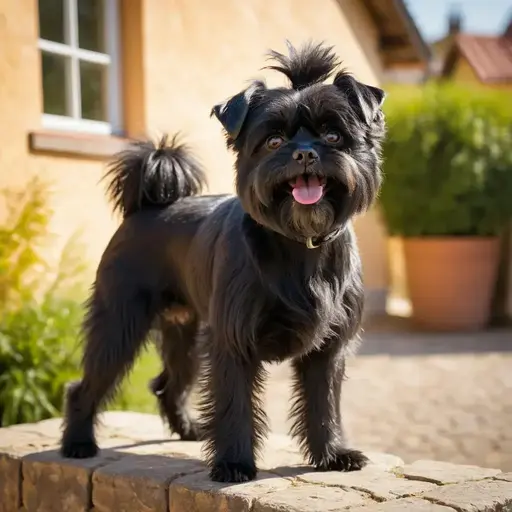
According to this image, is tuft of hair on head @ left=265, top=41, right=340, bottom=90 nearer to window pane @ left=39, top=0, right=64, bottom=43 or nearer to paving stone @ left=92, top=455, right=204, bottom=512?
paving stone @ left=92, top=455, right=204, bottom=512

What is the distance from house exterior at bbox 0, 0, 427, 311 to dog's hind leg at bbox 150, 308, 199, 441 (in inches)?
78.3

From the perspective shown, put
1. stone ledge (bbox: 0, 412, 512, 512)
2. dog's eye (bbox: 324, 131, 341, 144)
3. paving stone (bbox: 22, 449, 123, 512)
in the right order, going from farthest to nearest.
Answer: paving stone (bbox: 22, 449, 123, 512), stone ledge (bbox: 0, 412, 512, 512), dog's eye (bbox: 324, 131, 341, 144)

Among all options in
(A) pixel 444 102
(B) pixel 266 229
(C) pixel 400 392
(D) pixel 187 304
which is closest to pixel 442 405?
(C) pixel 400 392

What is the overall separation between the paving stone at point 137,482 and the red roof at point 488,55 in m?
17.7

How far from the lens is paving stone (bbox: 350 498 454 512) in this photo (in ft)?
10.1

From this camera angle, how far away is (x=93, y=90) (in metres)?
7.12

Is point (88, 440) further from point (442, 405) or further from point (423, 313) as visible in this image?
point (423, 313)

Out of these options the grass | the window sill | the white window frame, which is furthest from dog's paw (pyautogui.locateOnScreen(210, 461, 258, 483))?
the white window frame

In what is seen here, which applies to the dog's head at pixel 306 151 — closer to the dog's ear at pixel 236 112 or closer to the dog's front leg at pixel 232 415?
the dog's ear at pixel 236 112

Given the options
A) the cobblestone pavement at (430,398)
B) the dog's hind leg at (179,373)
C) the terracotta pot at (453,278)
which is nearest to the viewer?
the dog's hind leg at (179,373)

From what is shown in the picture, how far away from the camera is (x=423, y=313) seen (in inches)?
410

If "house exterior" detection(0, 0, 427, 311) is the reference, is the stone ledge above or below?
below

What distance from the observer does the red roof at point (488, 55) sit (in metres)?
20.4

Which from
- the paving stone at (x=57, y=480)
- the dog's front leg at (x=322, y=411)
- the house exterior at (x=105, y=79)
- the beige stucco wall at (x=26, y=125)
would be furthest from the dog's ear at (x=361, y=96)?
the beige stucco wall at (x=26, y=125)
